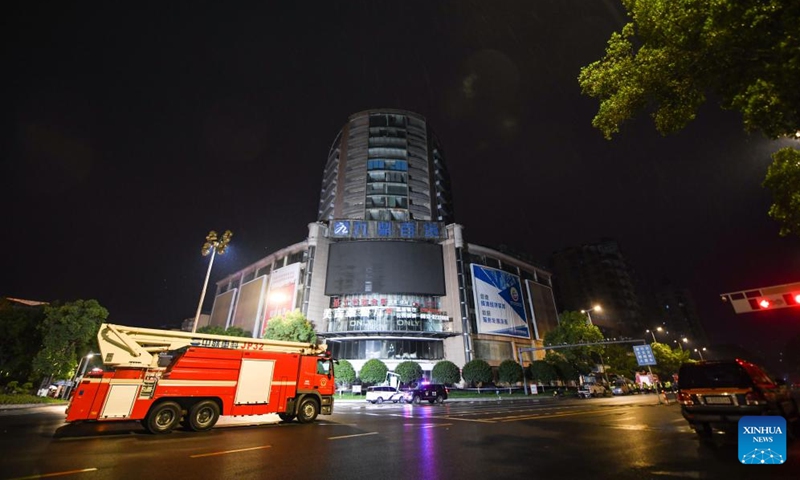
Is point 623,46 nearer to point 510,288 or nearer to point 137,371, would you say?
point 137,371

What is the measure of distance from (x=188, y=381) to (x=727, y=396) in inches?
614

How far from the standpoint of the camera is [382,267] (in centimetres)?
5719

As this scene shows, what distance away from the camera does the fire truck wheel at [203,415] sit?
1114 cm

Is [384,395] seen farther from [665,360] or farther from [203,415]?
[665,360]

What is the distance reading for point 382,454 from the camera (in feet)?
24.1

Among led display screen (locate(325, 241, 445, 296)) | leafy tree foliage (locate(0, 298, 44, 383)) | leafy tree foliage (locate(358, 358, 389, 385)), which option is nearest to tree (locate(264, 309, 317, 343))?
leafy tree foliage (locate(358, 358, 389, 385))

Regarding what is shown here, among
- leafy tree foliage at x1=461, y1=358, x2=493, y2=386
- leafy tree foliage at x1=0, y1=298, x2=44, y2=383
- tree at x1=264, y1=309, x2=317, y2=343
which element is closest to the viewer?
leafy tree foliage at x1=0, y1=298, x2=44, y2=383

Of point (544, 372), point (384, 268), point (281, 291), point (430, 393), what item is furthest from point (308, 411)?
point (281, 291)

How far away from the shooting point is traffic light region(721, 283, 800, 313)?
53.5 feet

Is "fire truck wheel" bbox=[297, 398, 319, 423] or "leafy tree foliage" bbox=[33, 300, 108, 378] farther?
"leafy tree foliage" bbox=[33, 300, 108, 378]

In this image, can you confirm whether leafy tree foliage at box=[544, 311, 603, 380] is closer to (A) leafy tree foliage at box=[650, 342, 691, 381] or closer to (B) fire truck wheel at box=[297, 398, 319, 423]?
(A) leafy tree foliage at box=[650, 342, 691, 381]

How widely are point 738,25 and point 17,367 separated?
58.1m

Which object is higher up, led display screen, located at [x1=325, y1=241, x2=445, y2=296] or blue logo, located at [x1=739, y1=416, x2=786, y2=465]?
led display screen, located at [x1=325, y1=241, x2=445, y2=296]

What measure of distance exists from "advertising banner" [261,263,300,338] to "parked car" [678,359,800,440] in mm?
55827
